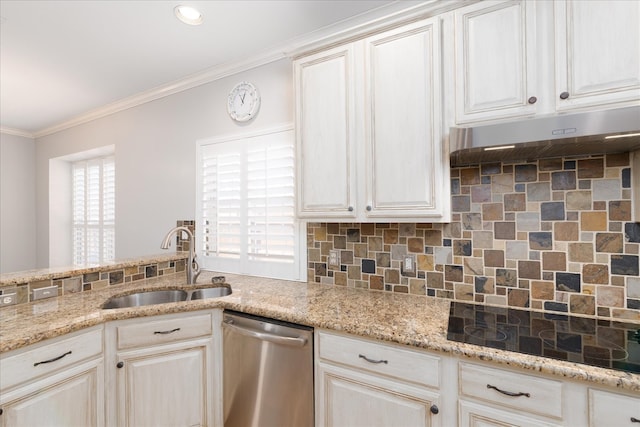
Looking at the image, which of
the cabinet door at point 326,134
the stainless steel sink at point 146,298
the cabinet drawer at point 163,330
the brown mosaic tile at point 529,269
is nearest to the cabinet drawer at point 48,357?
the cabinet drawer at point 163,330

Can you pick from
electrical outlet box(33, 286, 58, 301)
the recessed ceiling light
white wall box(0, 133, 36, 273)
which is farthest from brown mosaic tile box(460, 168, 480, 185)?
white wall box(0, 133, 36, 273)

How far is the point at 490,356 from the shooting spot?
107 cm

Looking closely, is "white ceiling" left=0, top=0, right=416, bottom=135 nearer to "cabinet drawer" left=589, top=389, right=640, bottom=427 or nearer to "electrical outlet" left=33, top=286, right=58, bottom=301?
"electrical outlet" left=33, top=286, right=58, bottom=301

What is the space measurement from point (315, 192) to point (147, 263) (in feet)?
4.61

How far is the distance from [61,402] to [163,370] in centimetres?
41

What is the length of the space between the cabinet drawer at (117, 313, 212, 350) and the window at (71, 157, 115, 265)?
8.00ft

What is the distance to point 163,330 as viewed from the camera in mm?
1624

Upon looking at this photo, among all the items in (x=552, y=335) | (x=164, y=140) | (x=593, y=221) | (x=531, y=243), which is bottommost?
(x=552, y=335)

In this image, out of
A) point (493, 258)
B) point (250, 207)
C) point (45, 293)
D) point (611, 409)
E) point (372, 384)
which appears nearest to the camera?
point (611, 409)

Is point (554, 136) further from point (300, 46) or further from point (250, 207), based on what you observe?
point (250, 207)

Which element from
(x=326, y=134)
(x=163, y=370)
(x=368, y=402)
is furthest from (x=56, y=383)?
(x=326, y=134)

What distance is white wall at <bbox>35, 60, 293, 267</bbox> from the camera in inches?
93.8

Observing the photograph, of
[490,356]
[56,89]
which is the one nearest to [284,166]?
[490,356]

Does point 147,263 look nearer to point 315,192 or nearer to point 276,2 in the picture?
point 315,192
